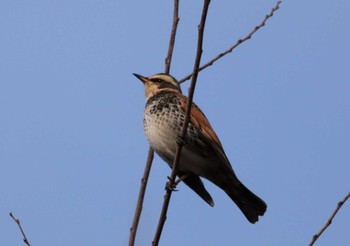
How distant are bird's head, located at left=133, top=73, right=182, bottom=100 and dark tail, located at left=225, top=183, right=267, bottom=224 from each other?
1.29 meters

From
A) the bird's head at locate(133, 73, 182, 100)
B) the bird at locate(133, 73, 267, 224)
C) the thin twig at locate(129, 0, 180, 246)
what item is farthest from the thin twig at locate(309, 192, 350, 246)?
the bird's head at locate(133, 73, 182, 100)

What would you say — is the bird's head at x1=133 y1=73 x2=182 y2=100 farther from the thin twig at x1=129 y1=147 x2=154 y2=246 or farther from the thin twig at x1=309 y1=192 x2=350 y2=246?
the thin twig at x1=309 y1=192 x2=350 y2=246

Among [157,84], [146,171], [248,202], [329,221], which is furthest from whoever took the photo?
[157,84]

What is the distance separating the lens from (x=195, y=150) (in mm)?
Answer: 6316

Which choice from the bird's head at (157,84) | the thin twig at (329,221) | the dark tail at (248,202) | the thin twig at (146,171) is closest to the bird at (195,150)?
the dark tail at (248,202)

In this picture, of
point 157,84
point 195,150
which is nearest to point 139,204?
point 195,150

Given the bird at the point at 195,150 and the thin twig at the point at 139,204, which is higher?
the bird at the point at 195,150

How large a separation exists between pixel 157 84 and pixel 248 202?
1.64 metres

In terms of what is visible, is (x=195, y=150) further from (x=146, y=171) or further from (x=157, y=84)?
(x=146, y=171)

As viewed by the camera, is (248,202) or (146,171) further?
(248,202)

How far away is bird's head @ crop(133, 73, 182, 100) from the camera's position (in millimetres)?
6984

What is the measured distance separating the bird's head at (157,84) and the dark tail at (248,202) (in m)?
1.29

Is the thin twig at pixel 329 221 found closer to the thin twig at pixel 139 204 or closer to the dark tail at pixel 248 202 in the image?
the thin twig at pixel 139 204

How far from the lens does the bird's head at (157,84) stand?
6984 millimetres
